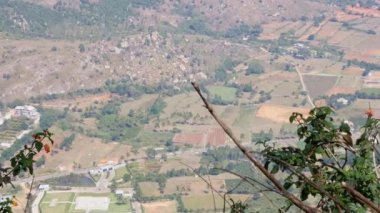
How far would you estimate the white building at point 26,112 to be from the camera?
2620cm

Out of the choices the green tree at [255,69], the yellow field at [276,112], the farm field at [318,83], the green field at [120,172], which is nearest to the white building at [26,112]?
the green field at [120,172]

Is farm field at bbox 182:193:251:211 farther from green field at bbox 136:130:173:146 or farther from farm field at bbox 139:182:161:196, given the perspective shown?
green field at bbox 136:130:173:146

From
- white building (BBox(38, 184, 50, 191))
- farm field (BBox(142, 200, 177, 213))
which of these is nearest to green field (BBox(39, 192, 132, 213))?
white building (BBox(38, 184, 50, 191))

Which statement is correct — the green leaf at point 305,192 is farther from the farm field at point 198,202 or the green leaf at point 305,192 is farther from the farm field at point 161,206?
the farm field at point 161,206

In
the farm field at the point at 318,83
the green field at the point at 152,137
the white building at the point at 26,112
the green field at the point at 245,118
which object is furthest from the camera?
the farm field at the point at 318,83

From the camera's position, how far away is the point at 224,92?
98.9 ft

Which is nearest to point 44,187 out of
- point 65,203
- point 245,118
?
point 65,203

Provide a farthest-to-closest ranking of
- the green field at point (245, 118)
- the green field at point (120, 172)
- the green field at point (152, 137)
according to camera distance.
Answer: the green field at point (245, 118), the green field at point (152, 137), the green field at point (120, 172)

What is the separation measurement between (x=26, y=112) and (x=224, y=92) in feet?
26.9

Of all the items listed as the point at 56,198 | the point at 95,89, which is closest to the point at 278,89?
the point at 95,89

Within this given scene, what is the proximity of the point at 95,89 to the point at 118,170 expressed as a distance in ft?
29.5

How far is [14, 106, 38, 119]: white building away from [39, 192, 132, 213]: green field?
23.2 ft

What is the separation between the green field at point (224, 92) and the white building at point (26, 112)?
7.10 meters

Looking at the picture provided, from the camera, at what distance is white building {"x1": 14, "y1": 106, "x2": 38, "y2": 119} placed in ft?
86.0
